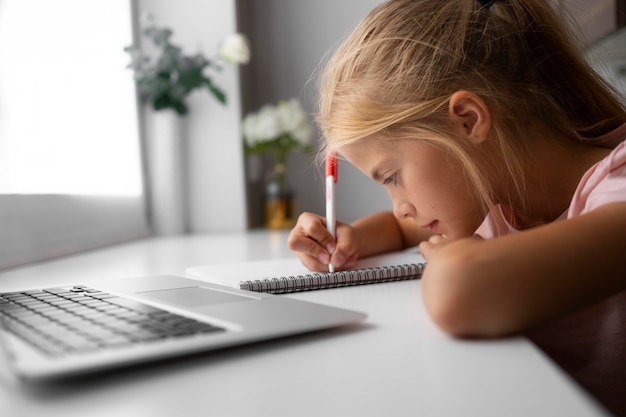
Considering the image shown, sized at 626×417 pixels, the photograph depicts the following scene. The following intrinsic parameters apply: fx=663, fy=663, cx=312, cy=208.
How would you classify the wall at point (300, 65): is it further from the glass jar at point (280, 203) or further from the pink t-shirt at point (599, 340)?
the pink t-shirt at point (599, 340)

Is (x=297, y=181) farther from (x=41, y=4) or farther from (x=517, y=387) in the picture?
(x=517, y=387)

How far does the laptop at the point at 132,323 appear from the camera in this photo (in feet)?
1.20

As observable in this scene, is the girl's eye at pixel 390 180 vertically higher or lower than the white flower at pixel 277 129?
lower

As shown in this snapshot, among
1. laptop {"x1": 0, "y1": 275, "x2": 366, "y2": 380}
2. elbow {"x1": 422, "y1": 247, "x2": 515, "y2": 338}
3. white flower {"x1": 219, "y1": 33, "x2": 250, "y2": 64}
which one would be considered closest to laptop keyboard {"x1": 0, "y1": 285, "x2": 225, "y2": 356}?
laptop {"x1": 0, "y1": 275, "x2": 366, "y2": 380}

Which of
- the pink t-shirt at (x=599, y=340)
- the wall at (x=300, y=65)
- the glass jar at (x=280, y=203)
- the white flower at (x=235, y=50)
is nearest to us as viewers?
the pink t-shirt at (x=599, y=340)

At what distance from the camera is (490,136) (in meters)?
0.85

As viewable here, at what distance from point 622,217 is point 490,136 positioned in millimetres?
339

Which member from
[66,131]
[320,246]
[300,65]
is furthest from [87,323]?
[300,65]

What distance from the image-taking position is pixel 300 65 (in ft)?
7.91

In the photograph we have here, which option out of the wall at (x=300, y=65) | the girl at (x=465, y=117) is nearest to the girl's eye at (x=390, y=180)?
the girl at (x=465, y=117)

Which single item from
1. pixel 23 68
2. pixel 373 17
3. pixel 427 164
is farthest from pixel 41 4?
pixel 427 164

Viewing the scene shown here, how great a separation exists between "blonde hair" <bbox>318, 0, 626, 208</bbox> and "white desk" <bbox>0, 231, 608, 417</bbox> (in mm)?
403

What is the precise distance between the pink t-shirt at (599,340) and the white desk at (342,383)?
0.67ft

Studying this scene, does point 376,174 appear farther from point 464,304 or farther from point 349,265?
point 464,304
